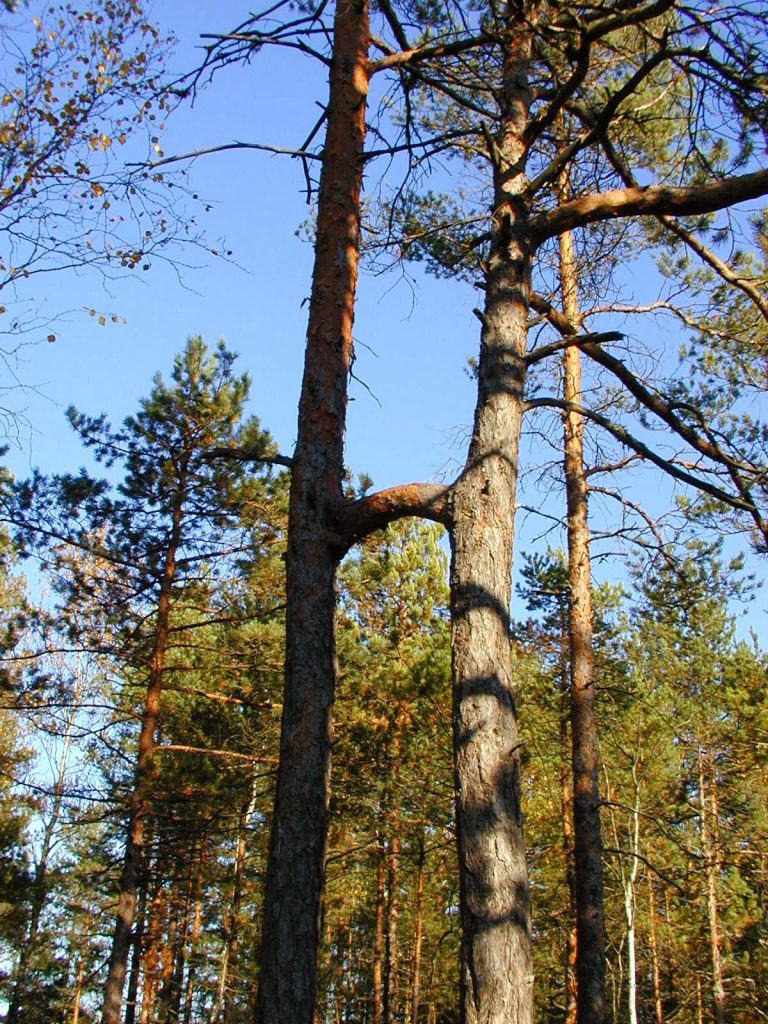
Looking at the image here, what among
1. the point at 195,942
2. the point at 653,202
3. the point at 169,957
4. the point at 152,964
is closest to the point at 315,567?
the point at 653,202

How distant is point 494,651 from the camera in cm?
362

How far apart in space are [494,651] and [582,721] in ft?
20.0

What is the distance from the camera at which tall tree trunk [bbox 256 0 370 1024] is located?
3.70 m

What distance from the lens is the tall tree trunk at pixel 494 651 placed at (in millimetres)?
3135

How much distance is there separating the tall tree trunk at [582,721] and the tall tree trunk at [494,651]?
2.89m

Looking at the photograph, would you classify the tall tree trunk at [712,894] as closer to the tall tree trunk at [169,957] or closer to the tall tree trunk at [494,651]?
the tall tree trunk at [169,957]

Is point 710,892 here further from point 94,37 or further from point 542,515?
point 94,37

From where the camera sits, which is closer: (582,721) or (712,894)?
(582,721)

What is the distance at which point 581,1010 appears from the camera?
801 cm

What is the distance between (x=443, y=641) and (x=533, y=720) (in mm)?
2405

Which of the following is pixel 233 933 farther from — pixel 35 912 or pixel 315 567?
pixel 315 567

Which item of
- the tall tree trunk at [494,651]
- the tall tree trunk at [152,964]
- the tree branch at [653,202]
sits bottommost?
the tall tree trunk at [152,964]

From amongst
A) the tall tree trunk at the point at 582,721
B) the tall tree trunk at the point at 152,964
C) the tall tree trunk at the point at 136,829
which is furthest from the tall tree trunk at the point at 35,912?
the tall tree trunk at the point at 582,721

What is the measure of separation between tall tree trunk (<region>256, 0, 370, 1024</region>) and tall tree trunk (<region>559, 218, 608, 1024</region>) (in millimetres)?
2605
